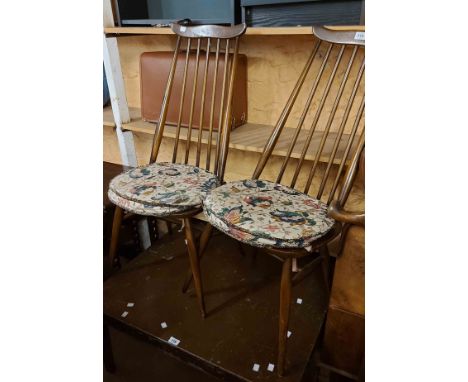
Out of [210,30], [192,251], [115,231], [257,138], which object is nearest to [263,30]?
[210,30]

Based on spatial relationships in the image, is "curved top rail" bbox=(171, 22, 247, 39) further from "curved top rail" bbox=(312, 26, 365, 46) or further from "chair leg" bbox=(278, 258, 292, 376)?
"chair leg" bbox=(278, 258, 292, 376)

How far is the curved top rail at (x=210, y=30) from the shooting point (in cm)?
116

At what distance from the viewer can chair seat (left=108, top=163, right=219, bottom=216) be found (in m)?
1.03

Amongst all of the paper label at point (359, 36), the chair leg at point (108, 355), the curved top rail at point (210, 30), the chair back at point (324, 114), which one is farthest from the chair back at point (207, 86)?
the chair leg at point (108, 355)

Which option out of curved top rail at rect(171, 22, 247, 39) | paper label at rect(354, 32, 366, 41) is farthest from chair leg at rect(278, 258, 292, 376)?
curved top rail at rect(171, 22, 247, 39)

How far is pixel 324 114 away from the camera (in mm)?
1458

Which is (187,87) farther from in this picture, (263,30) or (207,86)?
(263,30)

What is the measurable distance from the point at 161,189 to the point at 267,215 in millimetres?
377

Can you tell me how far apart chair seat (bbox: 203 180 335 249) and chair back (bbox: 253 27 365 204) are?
0.32 ft

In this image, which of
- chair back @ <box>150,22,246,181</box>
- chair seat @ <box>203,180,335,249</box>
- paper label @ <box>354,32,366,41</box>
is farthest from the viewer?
chair back @ <box>150,22,246,181</box>

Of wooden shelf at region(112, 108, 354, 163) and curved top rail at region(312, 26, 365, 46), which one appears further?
wooden shelf at region(112, 108, 354, 163)

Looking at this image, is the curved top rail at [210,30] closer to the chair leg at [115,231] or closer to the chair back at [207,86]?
the chair back at [207,86]
